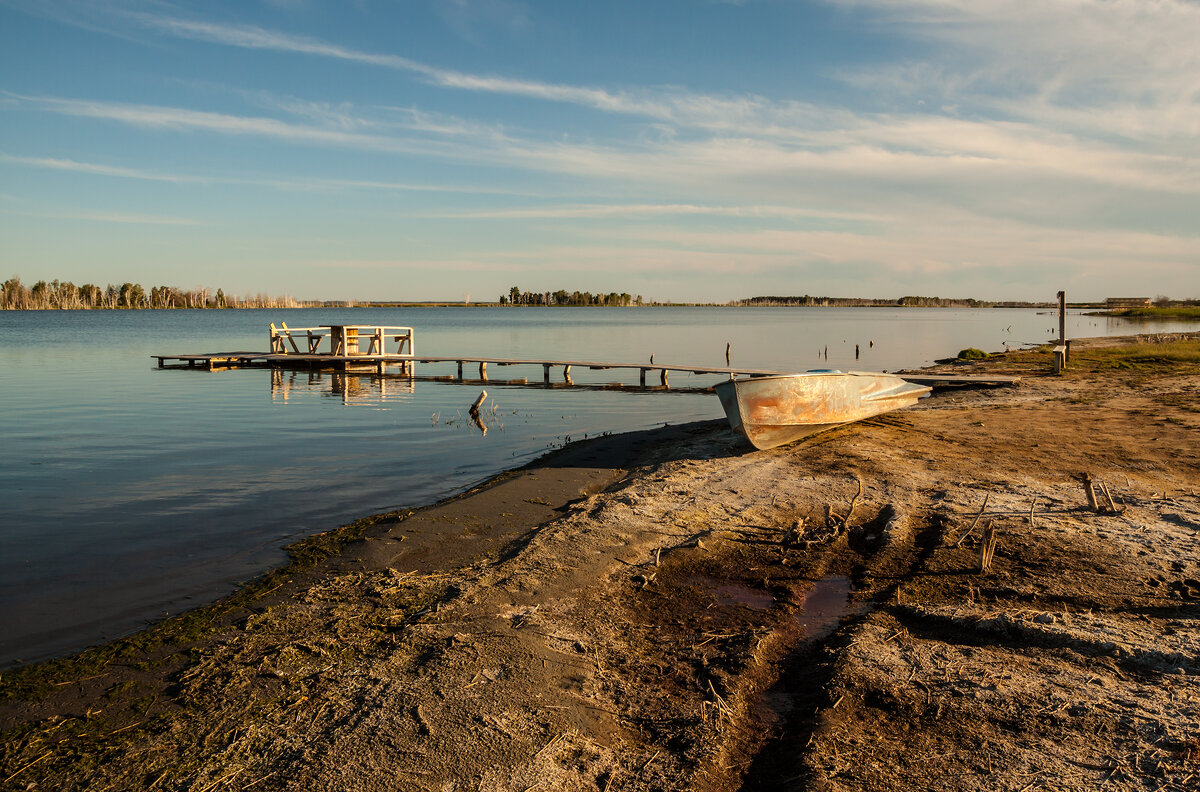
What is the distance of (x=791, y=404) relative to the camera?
12156mm

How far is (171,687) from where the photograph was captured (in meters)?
4.95

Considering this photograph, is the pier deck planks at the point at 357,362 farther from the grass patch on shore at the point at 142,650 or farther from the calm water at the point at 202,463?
the grass patch on shore at the point at 142,650

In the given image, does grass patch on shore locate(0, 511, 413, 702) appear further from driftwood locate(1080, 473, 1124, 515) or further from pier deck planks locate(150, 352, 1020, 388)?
pier deck planks locate(150, 352, 1020, 388)

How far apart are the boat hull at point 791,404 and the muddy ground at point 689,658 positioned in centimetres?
278

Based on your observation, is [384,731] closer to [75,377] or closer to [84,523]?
[84,523]

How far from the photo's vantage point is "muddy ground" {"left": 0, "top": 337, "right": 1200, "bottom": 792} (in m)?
3.75

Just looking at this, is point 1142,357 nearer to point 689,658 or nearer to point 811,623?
point 811,623

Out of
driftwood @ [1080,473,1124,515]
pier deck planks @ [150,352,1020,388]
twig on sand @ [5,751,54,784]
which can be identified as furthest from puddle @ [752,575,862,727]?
pier deck planks @ [150,352,1020,388]

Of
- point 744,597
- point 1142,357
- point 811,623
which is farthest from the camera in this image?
point 1142,357

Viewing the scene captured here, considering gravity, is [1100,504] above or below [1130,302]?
below

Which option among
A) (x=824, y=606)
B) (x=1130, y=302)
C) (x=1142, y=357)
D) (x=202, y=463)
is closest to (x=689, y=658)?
(x=824, y=606)

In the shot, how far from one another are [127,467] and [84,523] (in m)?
4.03

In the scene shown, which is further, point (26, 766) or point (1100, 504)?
point (1100, 504)

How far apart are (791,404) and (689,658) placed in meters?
7.84
